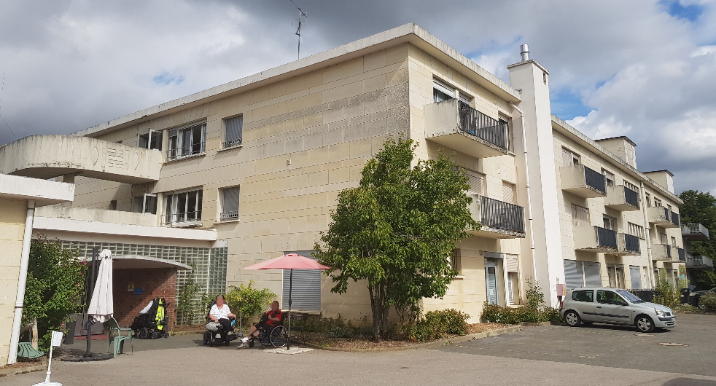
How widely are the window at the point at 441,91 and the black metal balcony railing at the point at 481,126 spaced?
124 centimetres

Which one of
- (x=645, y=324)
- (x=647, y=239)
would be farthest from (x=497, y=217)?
(x=647, y=239)

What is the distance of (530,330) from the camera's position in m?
16.8

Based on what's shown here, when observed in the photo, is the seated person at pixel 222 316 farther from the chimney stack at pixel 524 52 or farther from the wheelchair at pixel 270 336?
the chimney stack at pixel 524 52

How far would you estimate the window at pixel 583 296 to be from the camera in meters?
18.3

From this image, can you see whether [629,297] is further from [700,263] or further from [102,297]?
[700,263]

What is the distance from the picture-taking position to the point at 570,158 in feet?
86.7

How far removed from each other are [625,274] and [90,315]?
27.8 metres

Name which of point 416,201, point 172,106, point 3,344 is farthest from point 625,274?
point 3,344

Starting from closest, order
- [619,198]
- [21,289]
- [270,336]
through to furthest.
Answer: [21,289] < [270,336] < [619,198]

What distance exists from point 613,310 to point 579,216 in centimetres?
892

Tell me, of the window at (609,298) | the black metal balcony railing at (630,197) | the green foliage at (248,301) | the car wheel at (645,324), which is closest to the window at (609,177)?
the black metal balcony railing at (630,197)

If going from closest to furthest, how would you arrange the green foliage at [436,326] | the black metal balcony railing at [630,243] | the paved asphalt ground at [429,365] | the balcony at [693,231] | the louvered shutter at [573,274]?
the paved asphalt ground at [429,365] → the green foliage at [436,326] → the louvered shutter at [573,274] → the black metal balcony railing at [630,243] → the balcony at [693,231]

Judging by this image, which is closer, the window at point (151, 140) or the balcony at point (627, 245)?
the window at point (151, 140)

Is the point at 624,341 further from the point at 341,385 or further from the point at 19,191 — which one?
the point at 19,191
